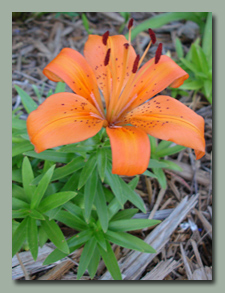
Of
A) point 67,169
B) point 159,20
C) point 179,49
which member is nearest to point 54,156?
point 67,169

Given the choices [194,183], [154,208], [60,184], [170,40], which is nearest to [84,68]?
[60,184]

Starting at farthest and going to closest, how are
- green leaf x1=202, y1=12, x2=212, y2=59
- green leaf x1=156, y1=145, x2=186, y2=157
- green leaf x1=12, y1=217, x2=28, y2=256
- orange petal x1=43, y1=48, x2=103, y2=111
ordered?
1. green leaf x1=202, y1=12, x2=212, y2=59
2. green leaf x1=156, y1=145, x2=186, y2=157
3. green leaf x1=12, y1=217, x2=28, y2=256
4. orange petal x1=43, y1=48, x2=103, y2=111

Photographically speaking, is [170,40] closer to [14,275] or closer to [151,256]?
[151,256]

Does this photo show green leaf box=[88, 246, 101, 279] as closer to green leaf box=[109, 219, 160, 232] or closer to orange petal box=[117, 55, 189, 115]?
green leaf box=[109, 219, 160, 232]

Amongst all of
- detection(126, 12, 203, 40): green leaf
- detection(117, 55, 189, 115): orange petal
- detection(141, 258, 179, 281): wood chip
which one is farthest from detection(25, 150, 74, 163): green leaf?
detection(126, 12, 203, 40): green leaf

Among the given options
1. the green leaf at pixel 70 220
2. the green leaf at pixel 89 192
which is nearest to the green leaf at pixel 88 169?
the green leaf at pixel 89 192

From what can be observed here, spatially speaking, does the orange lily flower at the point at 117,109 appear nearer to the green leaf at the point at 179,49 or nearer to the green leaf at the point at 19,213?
the green leaf at the point at 19,213

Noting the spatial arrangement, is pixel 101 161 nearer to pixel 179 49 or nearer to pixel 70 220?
pixel 70 220

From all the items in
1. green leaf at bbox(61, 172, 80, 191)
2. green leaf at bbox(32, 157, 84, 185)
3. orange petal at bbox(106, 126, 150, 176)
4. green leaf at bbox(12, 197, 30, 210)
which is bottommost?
green leaf at bbox(12, 197, 30, 210)
